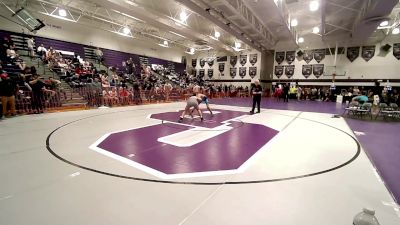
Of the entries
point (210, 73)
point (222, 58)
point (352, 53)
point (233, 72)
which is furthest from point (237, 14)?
point (210, 73)

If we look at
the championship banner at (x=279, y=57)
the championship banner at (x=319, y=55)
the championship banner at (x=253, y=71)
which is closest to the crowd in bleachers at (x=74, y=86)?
the championship banner at (x=319, y=55)

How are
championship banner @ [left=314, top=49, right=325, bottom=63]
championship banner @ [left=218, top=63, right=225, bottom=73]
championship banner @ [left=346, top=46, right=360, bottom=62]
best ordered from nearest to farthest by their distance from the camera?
championship banner @ [left=346, top=46, right=360, bottom=62] → championship banner @ [left=314, top=49, right=325, bottom=63] → championship banner @ [left=218, top=63, right=225, bottom=73]

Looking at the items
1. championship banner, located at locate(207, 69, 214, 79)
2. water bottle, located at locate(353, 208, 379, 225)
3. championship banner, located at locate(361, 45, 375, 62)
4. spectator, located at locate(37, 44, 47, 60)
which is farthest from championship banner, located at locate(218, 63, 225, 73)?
water bottle, located at locate(353, 208, 379, 225)

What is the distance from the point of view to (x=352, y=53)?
69.9 feet

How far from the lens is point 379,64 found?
2011 cm

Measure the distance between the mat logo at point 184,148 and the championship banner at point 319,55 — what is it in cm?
2095

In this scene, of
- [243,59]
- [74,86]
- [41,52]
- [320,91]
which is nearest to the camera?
[74,86]

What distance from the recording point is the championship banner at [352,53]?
2105 cm

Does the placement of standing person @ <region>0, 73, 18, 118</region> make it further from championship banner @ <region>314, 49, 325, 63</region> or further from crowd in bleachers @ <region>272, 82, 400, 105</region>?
championship banner @ <region>314, 49, 325, 63</region>

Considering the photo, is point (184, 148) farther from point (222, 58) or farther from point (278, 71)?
point (222, 58)

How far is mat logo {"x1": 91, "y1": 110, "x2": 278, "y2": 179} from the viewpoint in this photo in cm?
328

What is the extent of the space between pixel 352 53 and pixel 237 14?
1539 centimetres

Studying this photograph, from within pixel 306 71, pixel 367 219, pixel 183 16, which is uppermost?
pixel 183 16

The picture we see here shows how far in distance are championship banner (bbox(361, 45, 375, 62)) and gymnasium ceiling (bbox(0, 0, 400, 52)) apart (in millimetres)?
831
